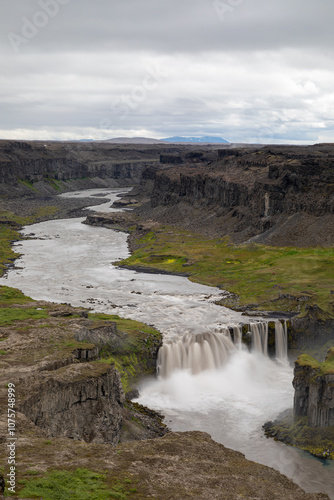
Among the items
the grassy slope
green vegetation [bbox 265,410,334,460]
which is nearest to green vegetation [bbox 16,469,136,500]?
the grassy slope

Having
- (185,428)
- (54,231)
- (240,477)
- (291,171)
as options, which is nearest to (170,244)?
(291,171)

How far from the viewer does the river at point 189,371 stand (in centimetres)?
4859

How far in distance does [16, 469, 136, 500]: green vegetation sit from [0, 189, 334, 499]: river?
67.1 feet

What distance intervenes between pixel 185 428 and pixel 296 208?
9431 centimetres

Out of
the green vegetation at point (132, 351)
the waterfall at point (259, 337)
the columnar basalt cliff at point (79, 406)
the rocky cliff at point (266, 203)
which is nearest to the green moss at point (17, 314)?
the green vegetation at point (132, 351)

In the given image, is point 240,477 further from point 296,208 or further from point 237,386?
point 296,208

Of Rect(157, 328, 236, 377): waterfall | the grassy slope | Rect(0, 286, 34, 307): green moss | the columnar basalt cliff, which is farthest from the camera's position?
Rect(0, 286, 34, 307): green moss

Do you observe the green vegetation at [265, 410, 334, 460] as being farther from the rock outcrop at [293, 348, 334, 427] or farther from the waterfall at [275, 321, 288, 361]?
the waterfall at [275, 321, 288, 361]

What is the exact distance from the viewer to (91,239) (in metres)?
162

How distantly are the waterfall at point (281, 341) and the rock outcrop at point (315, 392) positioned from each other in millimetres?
20473

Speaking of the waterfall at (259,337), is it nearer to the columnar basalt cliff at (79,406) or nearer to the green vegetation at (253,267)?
the green vegetation at (253,267)

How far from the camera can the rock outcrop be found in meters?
48.1

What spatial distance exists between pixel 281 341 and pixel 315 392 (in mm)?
25109

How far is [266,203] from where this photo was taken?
142125 millimetres
